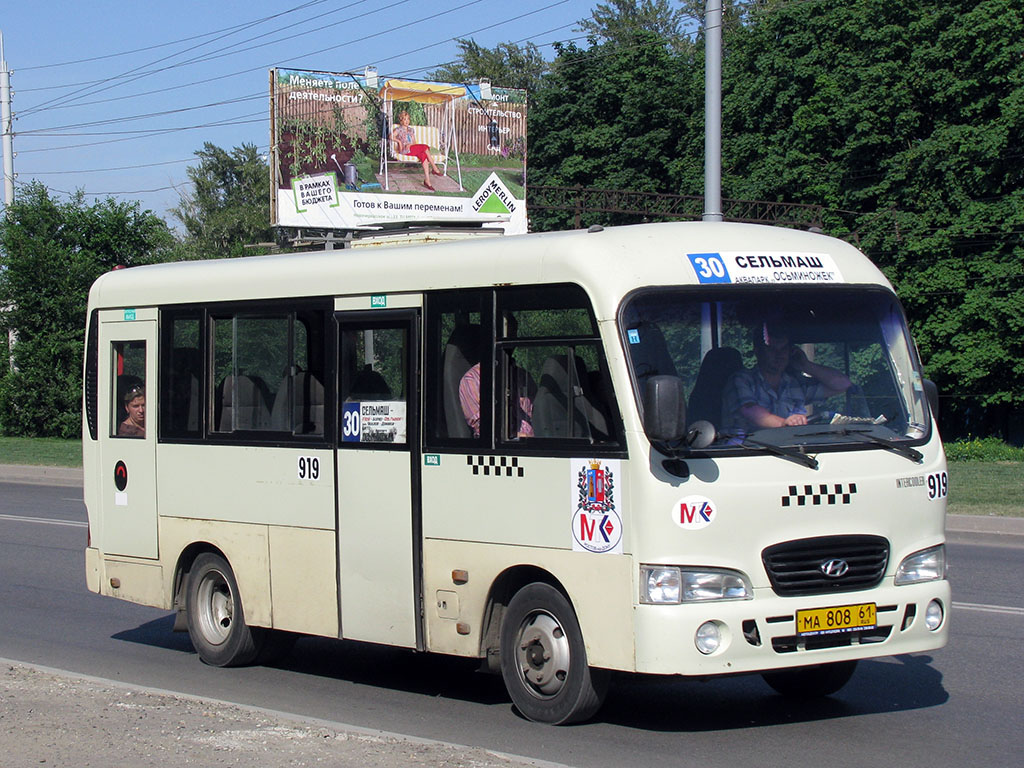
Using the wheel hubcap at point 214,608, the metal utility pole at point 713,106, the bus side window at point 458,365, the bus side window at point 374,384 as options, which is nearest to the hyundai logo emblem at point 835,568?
the bus side window at point 458,365

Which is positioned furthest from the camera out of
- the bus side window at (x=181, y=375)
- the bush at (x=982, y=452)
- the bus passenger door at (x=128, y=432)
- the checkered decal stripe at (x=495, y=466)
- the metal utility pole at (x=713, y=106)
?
the bush at (x=982, y=452)

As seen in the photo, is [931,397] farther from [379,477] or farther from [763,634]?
[379,477]

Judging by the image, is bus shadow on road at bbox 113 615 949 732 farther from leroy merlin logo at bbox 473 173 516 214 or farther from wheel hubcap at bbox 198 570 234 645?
leroy merlin logo at bbox 473 173 516 214

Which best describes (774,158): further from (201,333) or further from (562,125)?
(201,333)

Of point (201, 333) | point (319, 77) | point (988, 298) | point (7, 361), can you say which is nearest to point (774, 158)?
point (988, 298)

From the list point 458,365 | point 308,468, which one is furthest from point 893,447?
point 308,468

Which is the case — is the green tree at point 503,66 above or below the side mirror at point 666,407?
above

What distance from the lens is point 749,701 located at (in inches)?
331

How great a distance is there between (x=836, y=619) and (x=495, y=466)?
2.05 meters

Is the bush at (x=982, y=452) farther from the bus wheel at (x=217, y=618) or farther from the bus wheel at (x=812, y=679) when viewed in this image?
the bus wheel at (x=812, y=679)

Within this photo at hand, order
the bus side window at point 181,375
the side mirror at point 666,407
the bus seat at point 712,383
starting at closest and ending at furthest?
the side mirror at point 666,407
the bus seat at point 712,383
the bus side window at point 181,375

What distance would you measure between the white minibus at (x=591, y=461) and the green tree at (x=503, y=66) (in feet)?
245

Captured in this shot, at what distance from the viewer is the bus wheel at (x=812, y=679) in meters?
8.24

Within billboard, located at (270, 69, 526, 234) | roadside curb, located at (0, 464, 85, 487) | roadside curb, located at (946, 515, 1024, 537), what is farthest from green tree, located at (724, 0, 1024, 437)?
roadside curb, located at (0, 464, 85, 487)
